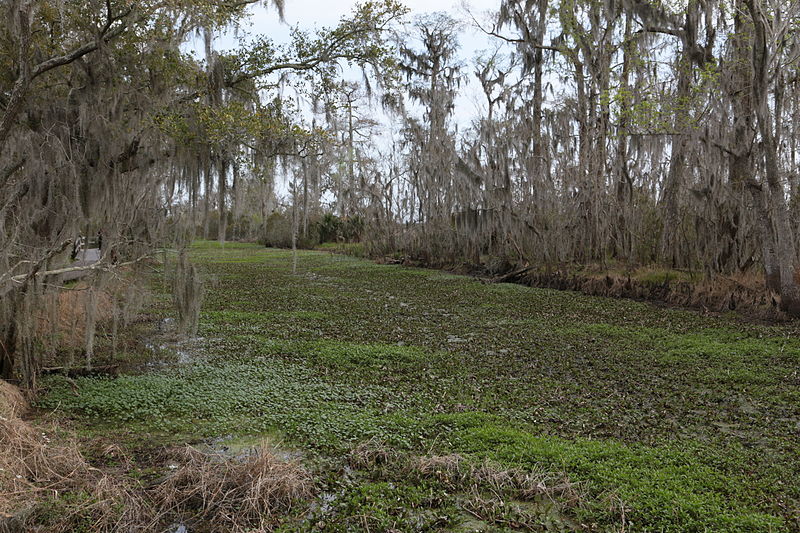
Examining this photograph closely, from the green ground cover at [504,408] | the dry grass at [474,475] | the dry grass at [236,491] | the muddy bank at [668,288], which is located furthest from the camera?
the muddy bank at [668,288]

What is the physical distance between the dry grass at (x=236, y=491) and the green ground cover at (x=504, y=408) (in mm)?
155

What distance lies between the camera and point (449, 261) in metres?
18.1

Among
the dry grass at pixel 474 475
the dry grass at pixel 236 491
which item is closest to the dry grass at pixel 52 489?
the dry grass at pixel 236 491

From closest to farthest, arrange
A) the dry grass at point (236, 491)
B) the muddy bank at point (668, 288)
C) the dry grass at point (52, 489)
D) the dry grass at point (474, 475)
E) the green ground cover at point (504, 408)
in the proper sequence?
the dry grass at point (52, 489)
the dry grass at point (236, 491)
the green ground cover at point (504, 408)
the dry grass at point (474, 475)
the muddy bank at point (668, 288)

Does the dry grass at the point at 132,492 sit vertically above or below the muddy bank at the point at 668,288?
below

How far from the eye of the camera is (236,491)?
2.98 m

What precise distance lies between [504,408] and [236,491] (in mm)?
2349

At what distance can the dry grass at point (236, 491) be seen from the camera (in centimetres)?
281

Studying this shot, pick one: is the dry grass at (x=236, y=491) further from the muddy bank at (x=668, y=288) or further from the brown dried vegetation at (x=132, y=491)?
the muddy bank at (x=668, y=288)

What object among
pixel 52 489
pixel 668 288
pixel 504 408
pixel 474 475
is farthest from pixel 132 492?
pixel 668 288

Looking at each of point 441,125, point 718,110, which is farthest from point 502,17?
point 718,110

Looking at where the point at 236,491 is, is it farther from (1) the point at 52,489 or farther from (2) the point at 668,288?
(2) the point at 668,288

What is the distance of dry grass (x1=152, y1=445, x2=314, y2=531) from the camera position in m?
2.81

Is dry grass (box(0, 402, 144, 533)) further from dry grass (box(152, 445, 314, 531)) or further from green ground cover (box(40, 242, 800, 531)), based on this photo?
green ground cover (box(40, 242, 800, 531))
